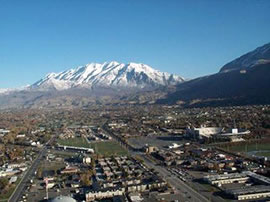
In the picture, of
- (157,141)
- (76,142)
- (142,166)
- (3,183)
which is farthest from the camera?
(76,142)

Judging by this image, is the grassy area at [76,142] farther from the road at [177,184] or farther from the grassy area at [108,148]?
the road at [177,184]

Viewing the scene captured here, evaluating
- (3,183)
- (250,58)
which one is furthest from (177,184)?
(250,58)

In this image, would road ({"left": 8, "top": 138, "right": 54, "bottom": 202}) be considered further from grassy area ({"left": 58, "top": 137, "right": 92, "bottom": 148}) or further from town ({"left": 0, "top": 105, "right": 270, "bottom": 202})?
grassy area ({"left": 58, "top": 137, "right": 92, "bottom": 148})

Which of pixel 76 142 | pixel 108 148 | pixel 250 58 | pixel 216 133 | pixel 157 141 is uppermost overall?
pixel 250 58

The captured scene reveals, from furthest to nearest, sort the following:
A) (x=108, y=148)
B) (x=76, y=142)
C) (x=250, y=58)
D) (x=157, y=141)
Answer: (x=250, y=58) < (x=76, y=142) < (x=157, y=141) < (x=108, y=148)

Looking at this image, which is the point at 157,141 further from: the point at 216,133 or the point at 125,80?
the point at 125,80

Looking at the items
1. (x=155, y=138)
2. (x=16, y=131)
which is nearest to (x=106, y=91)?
(x=16, y=131)

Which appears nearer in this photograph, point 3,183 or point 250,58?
point 3,183

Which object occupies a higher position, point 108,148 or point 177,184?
point 108,148

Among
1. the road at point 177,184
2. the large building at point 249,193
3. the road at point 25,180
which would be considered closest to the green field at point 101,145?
the road at point 177,184
